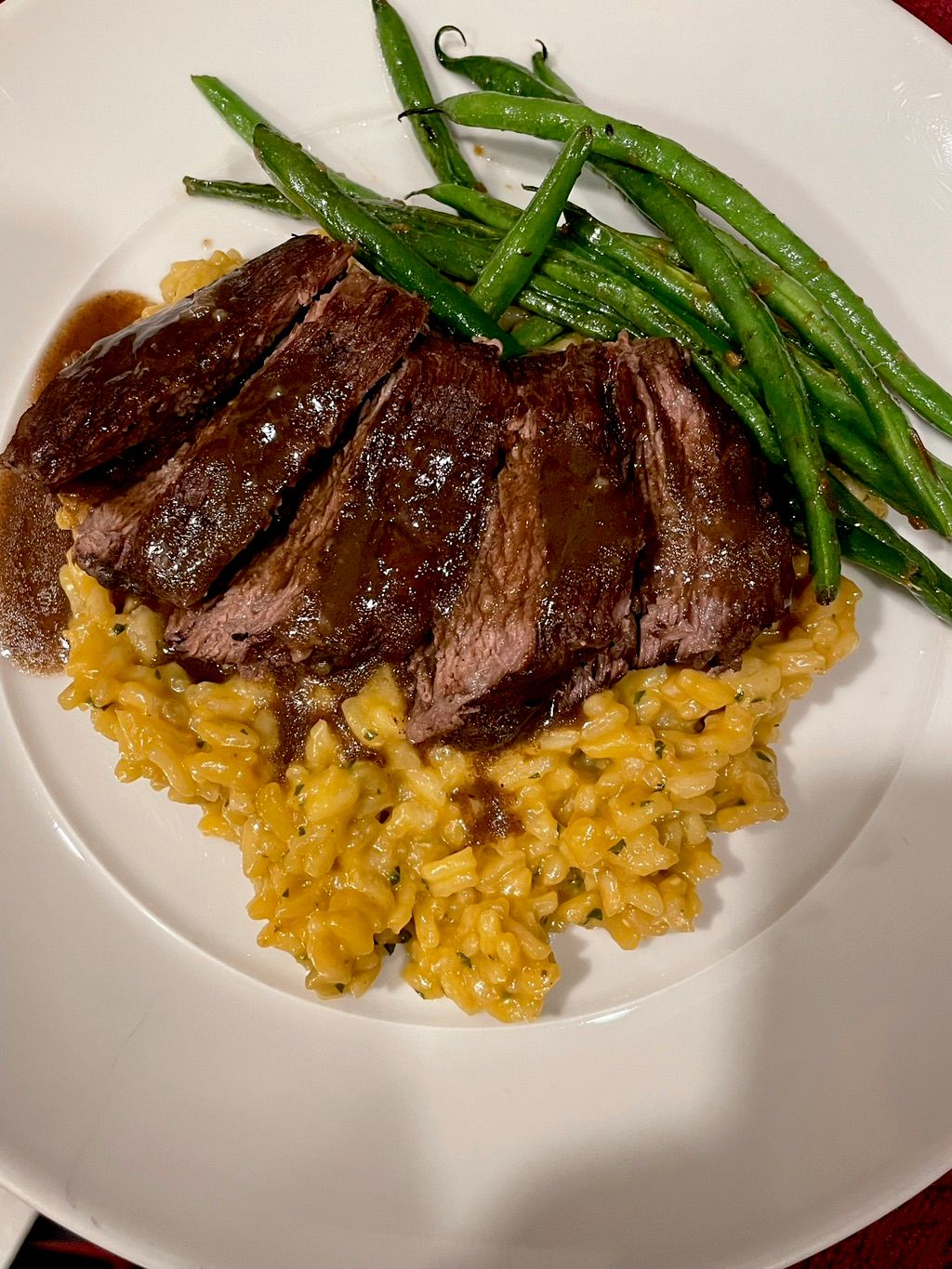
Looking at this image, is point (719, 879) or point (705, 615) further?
point (719, 879)

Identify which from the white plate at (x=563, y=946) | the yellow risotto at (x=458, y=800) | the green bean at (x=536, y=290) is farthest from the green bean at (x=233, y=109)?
the yellow risotto at (x=458, y=800)

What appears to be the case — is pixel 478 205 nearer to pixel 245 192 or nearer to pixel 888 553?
pixel 245 192

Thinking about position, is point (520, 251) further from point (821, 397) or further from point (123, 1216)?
point (123, 1216)

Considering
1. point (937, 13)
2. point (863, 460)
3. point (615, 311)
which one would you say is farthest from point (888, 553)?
point (937, 13)

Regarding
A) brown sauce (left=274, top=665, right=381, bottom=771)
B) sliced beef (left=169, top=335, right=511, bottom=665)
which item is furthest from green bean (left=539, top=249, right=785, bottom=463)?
brown sauce (left=274, top=665, right=381, bottom=771)

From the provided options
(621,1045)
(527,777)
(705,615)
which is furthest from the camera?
(621,1045)

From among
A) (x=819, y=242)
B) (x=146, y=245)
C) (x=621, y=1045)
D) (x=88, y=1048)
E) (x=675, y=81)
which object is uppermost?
(x=675, y=81)

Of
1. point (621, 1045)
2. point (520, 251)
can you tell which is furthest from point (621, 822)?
point (520, 251)
